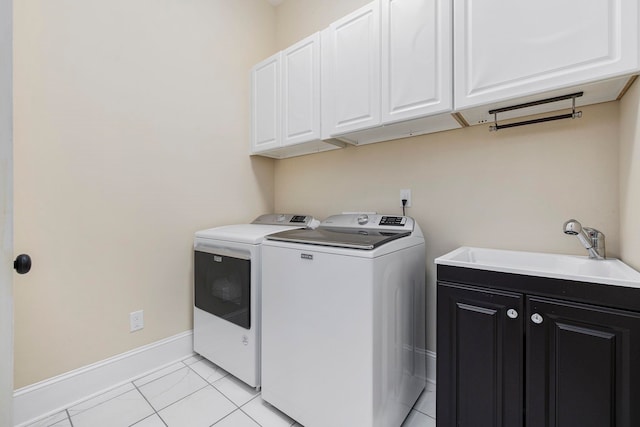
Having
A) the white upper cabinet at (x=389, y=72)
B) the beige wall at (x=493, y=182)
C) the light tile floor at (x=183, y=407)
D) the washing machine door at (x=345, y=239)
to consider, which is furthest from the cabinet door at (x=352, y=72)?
the light tile floor at (x=183, y=407)

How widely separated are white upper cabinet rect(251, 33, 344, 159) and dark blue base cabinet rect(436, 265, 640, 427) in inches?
53.2

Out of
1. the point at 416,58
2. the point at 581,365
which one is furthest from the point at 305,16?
the point at 581,365

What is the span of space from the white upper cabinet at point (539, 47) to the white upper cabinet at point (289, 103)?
3.09 feet

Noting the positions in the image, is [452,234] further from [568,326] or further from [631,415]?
[631,415]

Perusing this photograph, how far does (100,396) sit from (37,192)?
1.22 meters

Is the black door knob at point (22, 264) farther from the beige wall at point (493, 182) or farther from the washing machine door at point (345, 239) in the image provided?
the beige wall at point (493, 182)

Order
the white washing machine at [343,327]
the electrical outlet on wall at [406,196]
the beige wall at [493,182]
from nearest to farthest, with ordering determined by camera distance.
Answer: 1. the white washing machine at [343,327]
2. the beige wall at [493,182]
3. the electrical outlet on wall at [406,196]

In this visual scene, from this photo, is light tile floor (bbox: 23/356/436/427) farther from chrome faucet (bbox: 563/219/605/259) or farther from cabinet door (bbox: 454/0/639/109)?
cabinet door (bbox: 454/0/639/109)

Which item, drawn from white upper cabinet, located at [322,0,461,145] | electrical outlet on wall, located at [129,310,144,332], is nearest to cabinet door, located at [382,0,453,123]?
white upper cabinet, located at [322,0,461,145]

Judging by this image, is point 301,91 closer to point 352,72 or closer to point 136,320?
point 352,72

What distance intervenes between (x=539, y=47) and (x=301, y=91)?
4.52 feet

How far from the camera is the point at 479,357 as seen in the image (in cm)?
116

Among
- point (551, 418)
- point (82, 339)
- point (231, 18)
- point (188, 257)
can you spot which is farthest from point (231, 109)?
point (551, 418)

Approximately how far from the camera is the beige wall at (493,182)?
133 centimetres
